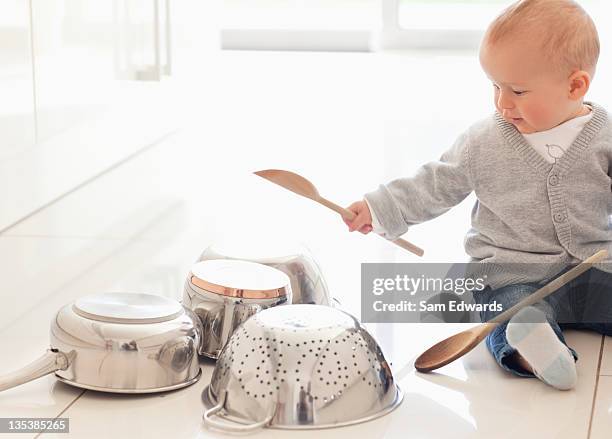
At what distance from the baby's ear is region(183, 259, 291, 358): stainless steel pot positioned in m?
0.43

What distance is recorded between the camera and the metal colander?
1051 mm

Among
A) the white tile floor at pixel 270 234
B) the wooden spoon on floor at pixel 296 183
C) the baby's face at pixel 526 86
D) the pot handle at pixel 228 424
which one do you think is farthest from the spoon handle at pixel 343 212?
the pot handle at pixel 228 424

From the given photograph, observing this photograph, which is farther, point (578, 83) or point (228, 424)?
point (578, 83)

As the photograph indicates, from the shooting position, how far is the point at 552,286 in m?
1.22

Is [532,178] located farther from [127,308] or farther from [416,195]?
[127,308]

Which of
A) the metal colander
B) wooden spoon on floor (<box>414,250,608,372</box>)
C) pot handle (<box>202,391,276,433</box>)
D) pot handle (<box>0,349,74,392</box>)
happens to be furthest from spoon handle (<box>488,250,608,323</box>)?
Result: pot handle (<box>0,349,74,392</box>)

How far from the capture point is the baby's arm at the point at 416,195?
4.46 feet

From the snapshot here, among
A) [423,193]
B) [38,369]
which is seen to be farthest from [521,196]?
[38,369]

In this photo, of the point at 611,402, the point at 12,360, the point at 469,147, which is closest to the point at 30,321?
the point at 12,360

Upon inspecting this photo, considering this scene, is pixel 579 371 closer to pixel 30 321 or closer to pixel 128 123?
pixel 30 321

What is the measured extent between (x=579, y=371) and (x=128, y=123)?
111 centimetres

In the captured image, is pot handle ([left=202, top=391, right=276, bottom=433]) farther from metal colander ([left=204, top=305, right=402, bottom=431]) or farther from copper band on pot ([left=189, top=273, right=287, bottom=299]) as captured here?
copper band on pot ([left=189, top=273, right=287, bottom=299])

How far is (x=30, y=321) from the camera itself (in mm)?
1367

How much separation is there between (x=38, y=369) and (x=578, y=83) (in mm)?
729
